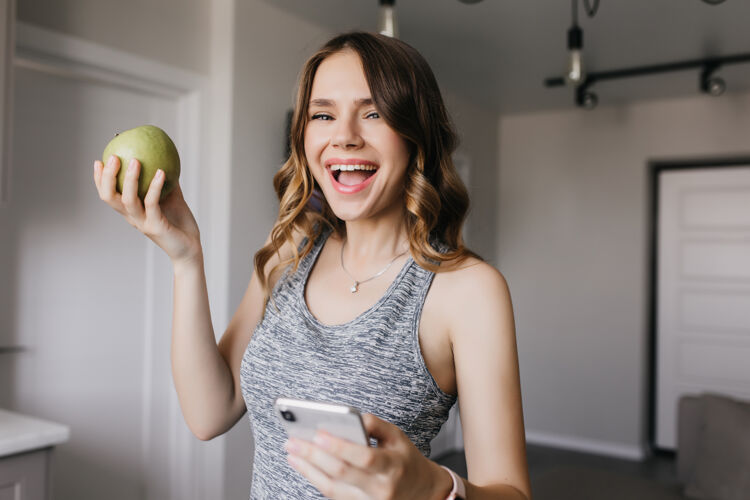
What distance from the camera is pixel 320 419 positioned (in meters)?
0.53

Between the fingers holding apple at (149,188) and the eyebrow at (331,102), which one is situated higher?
the eyebrow at (331,102)

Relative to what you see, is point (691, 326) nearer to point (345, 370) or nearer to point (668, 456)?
point (668, 456)

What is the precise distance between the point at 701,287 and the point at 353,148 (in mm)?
4547

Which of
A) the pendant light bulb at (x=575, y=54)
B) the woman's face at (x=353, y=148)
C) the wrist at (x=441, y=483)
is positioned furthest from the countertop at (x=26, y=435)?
the pendant light bulb at (x=575, y=54)

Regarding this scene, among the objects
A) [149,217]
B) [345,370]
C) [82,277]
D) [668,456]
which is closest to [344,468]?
[345,370]

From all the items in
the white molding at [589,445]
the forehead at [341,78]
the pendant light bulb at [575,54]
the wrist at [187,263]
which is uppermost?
the pendant light bulb at [575,54]

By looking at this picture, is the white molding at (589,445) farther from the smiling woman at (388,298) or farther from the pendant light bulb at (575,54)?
the smiling woman at (388,298)

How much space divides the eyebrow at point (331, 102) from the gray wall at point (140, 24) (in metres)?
1.64

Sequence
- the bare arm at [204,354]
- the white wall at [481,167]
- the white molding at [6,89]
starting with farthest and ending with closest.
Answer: the white wall at [481,167] → the white molding at [6,89] → the bare arm at [204,354]

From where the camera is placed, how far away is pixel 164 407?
274cm

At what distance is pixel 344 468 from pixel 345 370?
1.22ft

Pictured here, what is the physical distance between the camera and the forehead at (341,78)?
0.96 m

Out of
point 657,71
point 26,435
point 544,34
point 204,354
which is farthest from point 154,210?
point 657,71

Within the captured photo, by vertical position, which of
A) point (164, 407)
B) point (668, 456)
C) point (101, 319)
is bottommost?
point (668, 456)
